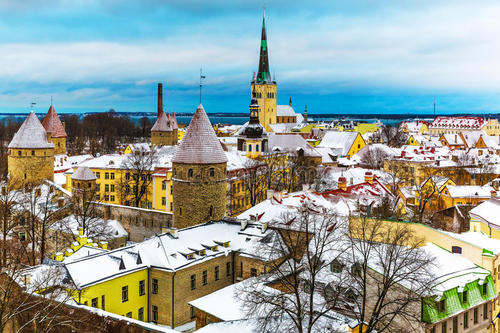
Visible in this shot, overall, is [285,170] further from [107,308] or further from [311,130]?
[311,130]

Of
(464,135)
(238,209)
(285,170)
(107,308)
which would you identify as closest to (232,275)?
(107,308)

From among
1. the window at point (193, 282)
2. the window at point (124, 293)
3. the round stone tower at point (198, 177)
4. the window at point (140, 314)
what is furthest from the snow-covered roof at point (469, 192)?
the window at point (124, 293)

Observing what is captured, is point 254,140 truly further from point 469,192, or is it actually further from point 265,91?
point 265,91

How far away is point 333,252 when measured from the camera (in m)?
26.2

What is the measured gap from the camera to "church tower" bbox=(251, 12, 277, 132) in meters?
105

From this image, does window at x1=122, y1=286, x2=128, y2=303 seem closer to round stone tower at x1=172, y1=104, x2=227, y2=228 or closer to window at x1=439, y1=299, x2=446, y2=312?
round stone tower at x1=172, y1=104, x2=227, y2=228

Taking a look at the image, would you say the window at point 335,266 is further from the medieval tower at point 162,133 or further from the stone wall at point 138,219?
the medieval tower at point 162,133

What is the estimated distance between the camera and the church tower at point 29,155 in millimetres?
53688

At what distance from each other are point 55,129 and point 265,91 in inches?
1980

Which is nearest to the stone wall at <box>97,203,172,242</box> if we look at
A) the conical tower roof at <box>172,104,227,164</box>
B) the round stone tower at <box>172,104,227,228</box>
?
the round stone tower at <box>172,104,227,228</box>

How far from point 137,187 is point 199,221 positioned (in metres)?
19.0

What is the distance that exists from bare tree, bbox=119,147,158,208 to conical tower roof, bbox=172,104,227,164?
18906 millimetres

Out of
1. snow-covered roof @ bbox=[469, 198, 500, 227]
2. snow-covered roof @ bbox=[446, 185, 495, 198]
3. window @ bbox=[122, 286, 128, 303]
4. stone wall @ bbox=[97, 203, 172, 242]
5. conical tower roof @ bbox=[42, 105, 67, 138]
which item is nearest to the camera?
window @ bbox=[122, 286, 128, 303]

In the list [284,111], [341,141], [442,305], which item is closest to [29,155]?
[442,305]
